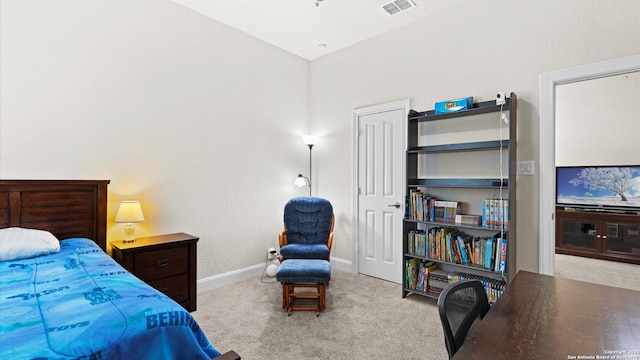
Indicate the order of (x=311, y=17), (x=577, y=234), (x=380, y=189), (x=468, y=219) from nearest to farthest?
(x=468, y=219), (x=311, y=17), (x=380, y=189), (x=577, y=234)

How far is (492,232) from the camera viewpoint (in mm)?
2930

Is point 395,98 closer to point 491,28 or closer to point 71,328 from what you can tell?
point 491,28

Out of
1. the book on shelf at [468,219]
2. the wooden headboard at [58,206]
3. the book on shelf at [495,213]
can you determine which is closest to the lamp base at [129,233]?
the wooden headboard at [58,206]

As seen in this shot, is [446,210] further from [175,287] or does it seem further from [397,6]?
[175,287]

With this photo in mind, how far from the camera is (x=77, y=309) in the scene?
115 cm

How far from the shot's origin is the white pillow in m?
1.82

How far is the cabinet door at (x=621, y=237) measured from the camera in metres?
4.47

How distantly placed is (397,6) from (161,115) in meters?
2.67

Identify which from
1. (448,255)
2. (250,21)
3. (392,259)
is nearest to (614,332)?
(448,255)

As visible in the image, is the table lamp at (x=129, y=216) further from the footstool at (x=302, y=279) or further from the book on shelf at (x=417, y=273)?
the book on shelf at (x=417, y=273)

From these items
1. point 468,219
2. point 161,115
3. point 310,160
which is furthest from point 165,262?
point 468,219

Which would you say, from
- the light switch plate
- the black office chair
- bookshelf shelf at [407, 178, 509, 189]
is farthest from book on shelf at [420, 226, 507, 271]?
the black office chair

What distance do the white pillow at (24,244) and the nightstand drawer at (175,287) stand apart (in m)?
0.83

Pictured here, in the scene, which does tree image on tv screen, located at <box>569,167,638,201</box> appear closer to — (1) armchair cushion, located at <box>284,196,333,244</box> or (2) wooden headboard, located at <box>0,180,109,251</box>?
(1) armchair cushion, located at <box>284,196,333,244</box>
